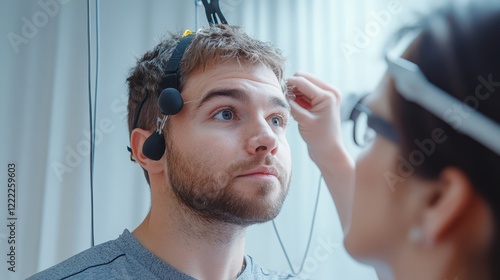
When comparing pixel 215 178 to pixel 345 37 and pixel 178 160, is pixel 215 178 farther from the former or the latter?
pixel 345 37

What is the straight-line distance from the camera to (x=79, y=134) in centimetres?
157

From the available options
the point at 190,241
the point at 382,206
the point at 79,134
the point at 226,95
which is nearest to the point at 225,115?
the point at 226,95

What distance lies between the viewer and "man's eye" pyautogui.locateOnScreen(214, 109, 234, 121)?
110 centimetres

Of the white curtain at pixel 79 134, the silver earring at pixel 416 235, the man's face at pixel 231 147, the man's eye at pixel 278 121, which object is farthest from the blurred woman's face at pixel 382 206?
the white curtain at pixel 79 134

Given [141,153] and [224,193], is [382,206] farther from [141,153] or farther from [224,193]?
[141,153]

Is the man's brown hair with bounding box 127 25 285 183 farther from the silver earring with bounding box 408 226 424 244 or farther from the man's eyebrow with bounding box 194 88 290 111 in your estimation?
the silver earring with bounding box 408 226 424 244

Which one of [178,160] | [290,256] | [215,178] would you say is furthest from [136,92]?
[290,256]

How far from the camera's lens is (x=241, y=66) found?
116cm

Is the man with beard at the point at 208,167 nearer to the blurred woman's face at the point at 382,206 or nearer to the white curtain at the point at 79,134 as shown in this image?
the white curtain at the point at 79,134

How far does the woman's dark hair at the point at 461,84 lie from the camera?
0.21 m

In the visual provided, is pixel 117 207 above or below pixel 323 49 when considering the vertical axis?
below

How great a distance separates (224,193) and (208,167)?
0.25ft

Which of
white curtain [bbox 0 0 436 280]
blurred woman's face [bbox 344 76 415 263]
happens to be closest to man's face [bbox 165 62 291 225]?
white curtain [bbox 0 0 436 280]

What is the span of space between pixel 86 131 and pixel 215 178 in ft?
2.45
